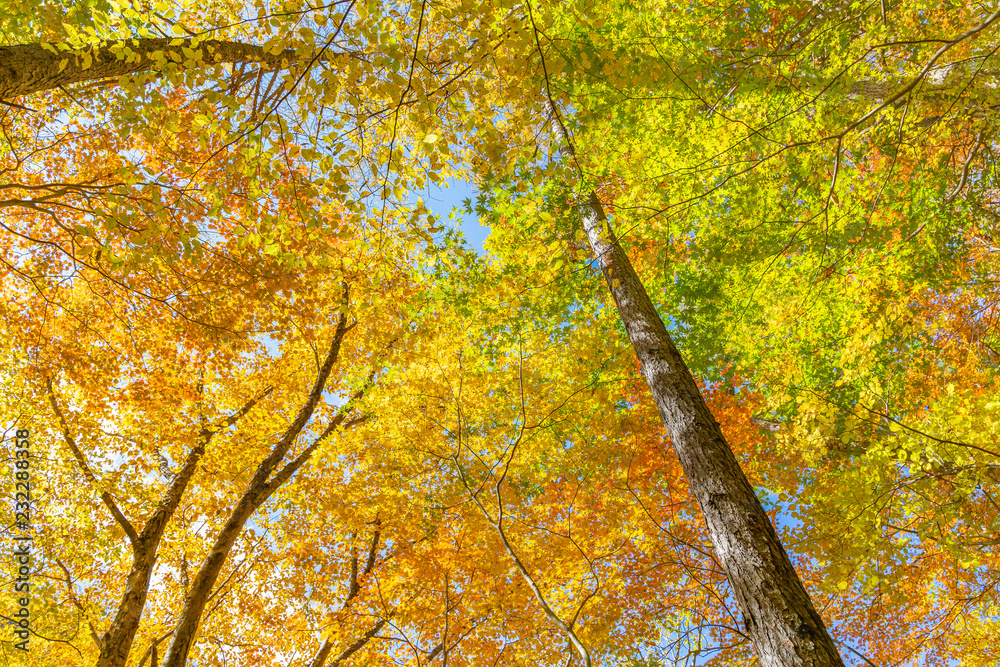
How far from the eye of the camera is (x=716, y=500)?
3207 mm

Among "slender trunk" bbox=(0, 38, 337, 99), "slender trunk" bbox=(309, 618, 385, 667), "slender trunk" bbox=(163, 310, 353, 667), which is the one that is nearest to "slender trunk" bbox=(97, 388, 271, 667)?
"slender trunk" bbox=(163, 310, 353, 667)

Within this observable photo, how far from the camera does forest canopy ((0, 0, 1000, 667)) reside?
5.35 m

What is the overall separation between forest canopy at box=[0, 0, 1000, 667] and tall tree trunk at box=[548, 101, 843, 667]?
89mm

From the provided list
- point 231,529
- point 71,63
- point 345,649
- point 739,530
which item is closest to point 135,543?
point 231,529

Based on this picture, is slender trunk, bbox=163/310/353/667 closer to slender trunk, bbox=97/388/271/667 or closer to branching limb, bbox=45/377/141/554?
slender trunk, bbox=97/388/271/667

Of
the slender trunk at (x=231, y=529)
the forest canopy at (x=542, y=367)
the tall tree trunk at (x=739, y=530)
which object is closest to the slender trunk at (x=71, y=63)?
the forest canopy at (x=542, y=367)

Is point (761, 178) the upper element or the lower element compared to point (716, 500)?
upper

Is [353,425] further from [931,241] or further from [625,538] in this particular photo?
[931,241]

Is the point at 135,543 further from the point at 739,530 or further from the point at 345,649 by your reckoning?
the point at 739,530

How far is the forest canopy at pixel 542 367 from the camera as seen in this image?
17.5ft

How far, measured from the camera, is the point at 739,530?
2994mm

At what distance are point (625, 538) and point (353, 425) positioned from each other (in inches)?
240

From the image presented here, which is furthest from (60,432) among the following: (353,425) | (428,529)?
(428,529)

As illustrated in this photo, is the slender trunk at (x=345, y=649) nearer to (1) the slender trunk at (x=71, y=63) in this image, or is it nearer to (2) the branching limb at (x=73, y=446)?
(2) the branching limb at (x=73, y=446)
